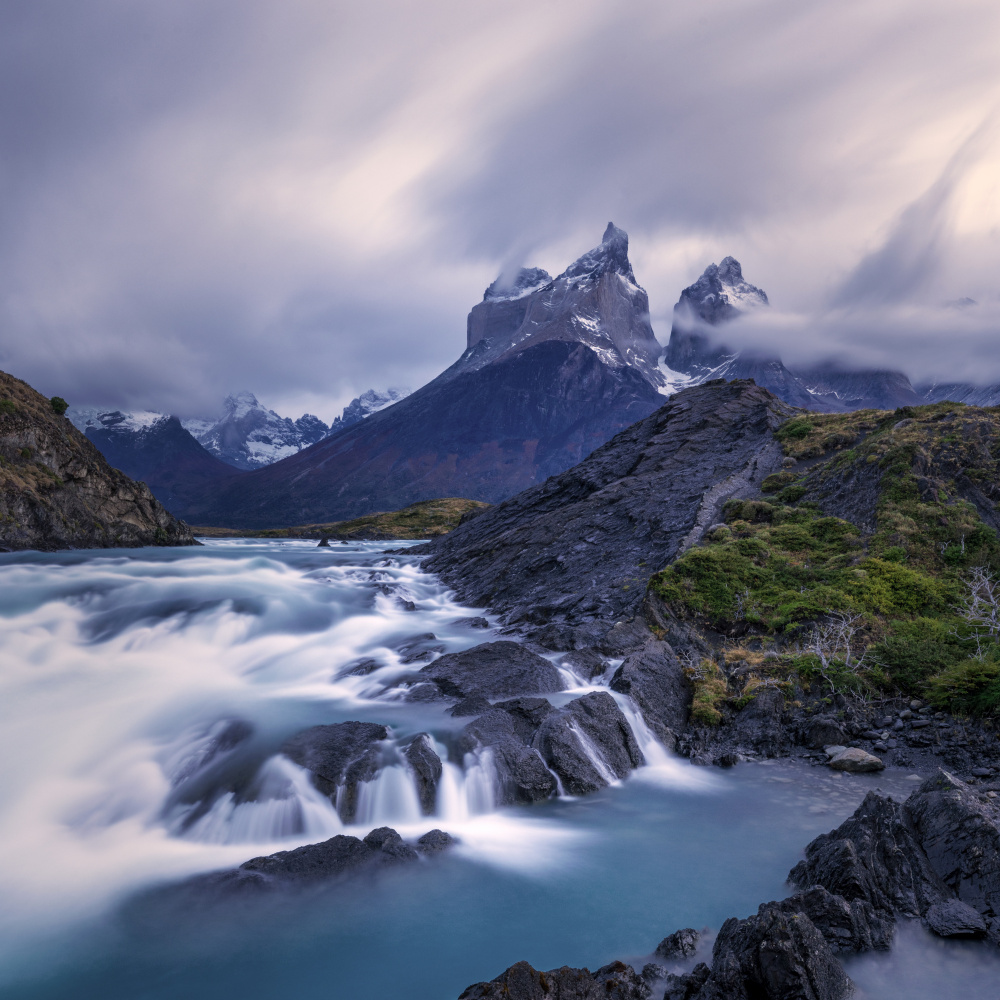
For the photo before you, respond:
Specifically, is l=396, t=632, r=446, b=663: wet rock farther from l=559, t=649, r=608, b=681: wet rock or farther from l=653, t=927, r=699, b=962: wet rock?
l=653, t=927, r=699, b=962: wet rock

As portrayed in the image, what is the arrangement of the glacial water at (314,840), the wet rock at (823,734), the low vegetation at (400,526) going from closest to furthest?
the glacial water at (314,840)
the wet rock at (823,734)
the low vegetation at (400,526)

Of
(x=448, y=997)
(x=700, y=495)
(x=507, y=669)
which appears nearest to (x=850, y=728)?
(x=507, y=669)

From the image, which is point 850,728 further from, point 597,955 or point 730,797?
point 597,955

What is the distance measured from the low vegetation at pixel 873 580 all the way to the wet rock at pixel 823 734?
130 centimetres

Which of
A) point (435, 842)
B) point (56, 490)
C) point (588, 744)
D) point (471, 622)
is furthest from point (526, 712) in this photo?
point (56, 490)

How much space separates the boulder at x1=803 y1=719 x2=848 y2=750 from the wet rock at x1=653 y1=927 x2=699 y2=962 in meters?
7.41

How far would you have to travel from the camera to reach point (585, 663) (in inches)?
655

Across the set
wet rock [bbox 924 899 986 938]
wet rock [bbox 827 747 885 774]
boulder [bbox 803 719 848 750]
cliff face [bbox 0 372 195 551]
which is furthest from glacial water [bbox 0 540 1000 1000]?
cliff face [bbox 0 372 195 551]

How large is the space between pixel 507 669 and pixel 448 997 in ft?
30.6

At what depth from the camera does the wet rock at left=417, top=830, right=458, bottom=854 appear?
9.89 m

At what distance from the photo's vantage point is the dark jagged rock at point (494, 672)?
15445mm

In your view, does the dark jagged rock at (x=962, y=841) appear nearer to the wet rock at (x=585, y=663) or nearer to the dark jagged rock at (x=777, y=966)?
the dark jagged rock at (x=777, y=966)

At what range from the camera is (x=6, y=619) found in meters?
19.8

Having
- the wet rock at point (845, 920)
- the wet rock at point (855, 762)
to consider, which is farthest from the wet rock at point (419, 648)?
the wet rock at point (845, 920)
